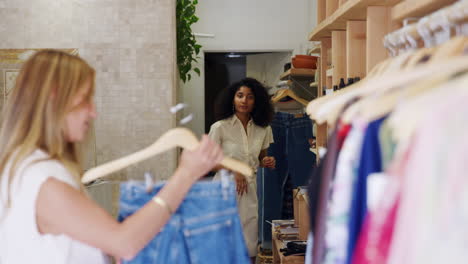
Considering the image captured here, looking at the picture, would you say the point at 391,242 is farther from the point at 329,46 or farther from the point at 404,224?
the point at 329,46

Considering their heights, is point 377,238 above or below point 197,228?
above

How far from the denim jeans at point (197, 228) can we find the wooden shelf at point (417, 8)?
2.42 feet

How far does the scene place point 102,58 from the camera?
11.0 feet

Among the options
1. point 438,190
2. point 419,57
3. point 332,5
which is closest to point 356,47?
point 332,5

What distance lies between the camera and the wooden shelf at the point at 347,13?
1.71 metres

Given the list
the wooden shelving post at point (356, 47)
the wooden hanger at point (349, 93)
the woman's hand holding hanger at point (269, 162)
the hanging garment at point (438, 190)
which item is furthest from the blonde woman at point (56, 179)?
the woman's hand holding hanger at point (269, 162)

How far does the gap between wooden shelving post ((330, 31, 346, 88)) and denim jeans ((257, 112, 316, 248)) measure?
154cm

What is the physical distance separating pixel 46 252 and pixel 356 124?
0.96 meters

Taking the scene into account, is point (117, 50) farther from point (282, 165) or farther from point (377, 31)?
point (377, 31)

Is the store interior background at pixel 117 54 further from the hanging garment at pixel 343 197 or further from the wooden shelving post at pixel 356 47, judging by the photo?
the hanging garment at pixel 343 197

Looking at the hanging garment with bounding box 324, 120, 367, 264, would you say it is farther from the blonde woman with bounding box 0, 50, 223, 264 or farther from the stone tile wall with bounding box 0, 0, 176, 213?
the stone tile wall with bounding box 0, 0, 176, 213

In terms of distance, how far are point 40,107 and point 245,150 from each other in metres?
2.69

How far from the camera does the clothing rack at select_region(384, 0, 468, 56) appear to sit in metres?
1.01

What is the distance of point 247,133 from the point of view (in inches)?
156
